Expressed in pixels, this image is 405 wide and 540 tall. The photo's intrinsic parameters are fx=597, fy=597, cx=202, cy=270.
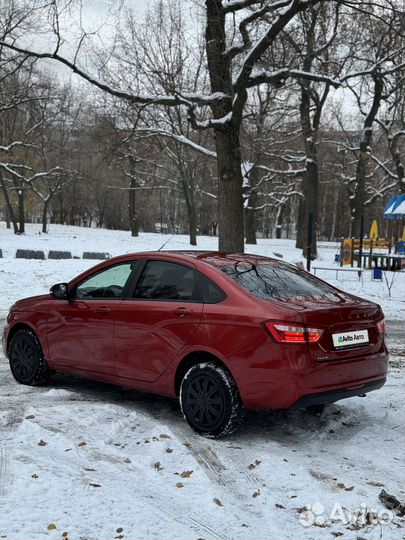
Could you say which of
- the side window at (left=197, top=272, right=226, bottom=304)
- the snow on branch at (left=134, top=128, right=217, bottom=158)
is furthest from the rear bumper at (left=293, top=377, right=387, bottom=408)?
the snow on branch at (left=134, top=128, right=217, bottom=158)

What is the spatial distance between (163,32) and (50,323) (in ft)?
64.4

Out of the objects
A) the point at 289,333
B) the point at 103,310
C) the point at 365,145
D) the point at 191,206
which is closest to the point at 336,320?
the point at 289,333

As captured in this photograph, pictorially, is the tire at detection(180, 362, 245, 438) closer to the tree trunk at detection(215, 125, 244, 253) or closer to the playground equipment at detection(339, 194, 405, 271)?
the tree trunk at detection(215, 125, 244, 253)

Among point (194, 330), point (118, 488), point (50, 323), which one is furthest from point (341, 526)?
point (50, 323)

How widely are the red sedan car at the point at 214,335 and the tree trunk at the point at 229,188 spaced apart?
24.7 ft

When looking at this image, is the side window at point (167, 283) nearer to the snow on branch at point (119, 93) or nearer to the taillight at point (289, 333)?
the taillight at point (289, 333)

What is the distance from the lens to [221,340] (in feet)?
15.9

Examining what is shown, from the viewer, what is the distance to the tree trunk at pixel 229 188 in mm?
13227

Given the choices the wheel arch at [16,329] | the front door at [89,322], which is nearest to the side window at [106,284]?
the front door at [89,322]

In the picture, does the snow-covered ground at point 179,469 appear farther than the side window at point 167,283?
No

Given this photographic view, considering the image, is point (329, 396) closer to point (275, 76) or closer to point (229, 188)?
point (229, 188)

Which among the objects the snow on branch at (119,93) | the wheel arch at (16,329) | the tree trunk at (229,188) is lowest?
the wheel arch at (16,329)

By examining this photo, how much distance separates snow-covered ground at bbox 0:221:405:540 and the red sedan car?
0.32 metres

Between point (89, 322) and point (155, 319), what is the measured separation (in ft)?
3.05
